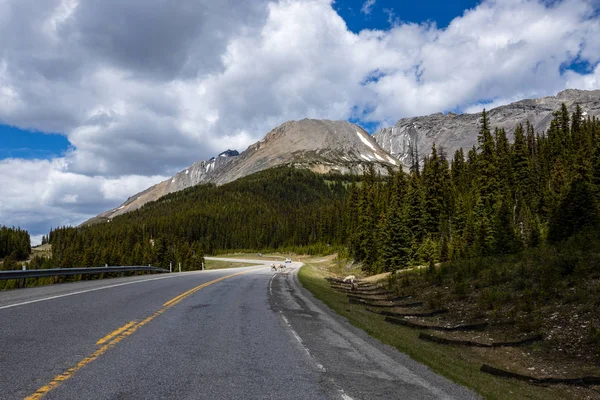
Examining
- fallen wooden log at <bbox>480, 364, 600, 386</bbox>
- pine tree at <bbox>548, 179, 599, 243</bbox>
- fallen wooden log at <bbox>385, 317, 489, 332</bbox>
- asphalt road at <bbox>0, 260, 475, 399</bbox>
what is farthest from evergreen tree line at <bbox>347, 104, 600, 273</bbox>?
asphalt road at <bbox>0, 260, 475, 399</bbox>

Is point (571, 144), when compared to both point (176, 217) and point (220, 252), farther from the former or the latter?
point (176, 217)

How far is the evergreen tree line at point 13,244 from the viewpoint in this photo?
17446 cm

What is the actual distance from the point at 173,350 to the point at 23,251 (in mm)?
214286

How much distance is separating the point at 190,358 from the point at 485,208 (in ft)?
168

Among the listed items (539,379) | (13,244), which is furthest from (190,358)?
(13,244)

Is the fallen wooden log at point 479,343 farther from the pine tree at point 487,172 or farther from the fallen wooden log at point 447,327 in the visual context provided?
the pine tree at point 487,172

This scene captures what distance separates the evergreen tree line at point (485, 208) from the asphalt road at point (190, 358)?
29522 mm

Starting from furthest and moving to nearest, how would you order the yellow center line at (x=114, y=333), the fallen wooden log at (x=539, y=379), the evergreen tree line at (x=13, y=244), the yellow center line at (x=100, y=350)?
the evergreen tree line at (x=13, y=244) < the fallen wooden log at (x=539, y=379) < the yellow center line at (x=114, y=333) < the yellow center line at (x=100, y=350)

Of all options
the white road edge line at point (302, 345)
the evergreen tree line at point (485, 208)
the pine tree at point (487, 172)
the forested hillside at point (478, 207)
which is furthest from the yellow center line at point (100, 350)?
the pine tree at point (487, 172)

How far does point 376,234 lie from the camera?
58344mm

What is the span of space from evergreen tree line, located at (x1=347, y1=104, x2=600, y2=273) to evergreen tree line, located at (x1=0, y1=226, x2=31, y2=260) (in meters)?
169

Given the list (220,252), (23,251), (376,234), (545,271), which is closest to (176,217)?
(220,252)

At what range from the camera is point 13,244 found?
579 ft

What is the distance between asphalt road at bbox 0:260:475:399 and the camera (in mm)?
5203
